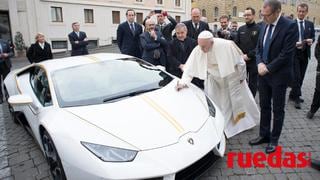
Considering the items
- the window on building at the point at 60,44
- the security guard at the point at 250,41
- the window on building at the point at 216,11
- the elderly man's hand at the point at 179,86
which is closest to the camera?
the elderly man's hand at the point at 179,86

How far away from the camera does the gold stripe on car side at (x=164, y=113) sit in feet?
9.14

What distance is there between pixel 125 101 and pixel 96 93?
40 cm

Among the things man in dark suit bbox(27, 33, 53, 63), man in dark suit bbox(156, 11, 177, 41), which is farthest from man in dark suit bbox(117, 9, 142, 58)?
man in dark suit bbox(27, 33, 53, 63)

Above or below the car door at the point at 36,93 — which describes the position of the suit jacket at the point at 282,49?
above

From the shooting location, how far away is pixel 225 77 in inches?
164

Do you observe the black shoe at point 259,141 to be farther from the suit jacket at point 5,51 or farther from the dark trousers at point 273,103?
the suit jacket at point 5,51

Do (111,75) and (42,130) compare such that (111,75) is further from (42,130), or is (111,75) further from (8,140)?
(8,140)

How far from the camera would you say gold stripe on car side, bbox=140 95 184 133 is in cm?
279

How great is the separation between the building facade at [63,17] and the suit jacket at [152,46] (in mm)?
19879

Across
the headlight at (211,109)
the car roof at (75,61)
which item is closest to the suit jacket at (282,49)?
the headlight at (211,109)

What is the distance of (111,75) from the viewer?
12.2 ft

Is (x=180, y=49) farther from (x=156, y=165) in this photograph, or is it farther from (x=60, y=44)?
(x=60, y=44)

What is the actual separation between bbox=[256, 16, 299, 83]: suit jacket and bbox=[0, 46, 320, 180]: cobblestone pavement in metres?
1.01

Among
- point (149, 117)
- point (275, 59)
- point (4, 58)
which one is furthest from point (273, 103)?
point (4, 58)
